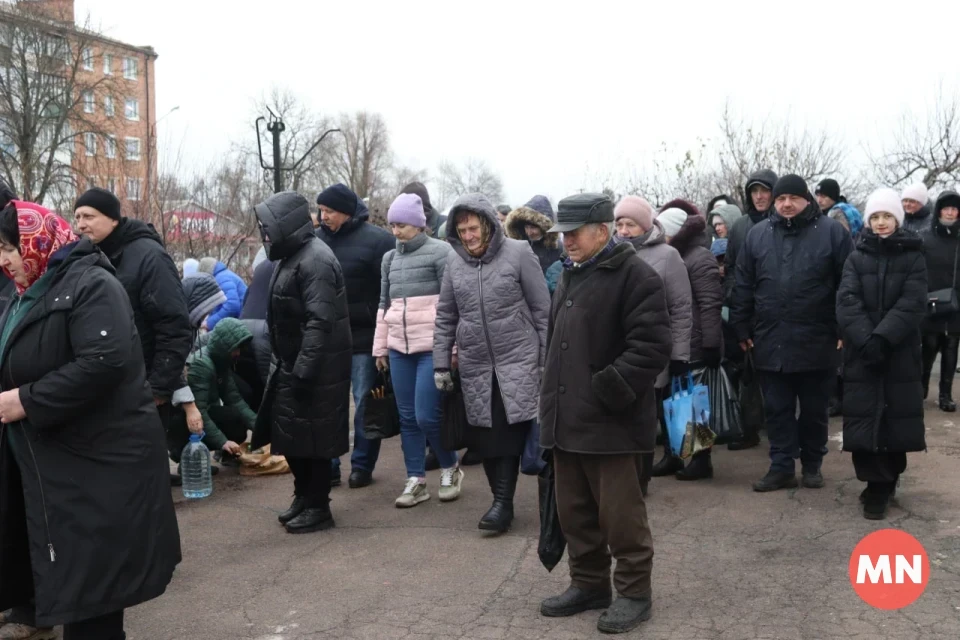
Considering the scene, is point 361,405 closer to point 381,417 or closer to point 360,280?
point 381,417

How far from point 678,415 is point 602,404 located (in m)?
2.05

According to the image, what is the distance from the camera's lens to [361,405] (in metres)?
6.94

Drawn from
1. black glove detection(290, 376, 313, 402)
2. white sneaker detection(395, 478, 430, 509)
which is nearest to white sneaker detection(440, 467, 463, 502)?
white sneaker detection(395, 478, 430, 509)

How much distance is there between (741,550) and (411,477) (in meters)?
2.30

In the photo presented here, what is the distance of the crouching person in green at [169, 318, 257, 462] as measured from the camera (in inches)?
286

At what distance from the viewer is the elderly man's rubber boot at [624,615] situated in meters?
4.20

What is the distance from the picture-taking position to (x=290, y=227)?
18.7 ft

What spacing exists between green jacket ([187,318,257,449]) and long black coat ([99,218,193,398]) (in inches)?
72.9

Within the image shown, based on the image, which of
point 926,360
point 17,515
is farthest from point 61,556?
point 926,360

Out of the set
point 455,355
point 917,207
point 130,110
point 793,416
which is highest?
point 130,110

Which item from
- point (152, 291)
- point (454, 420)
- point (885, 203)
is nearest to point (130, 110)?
point (152, 291)

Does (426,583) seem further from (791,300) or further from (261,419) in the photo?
(791,300)

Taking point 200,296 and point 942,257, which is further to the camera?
point 942,257

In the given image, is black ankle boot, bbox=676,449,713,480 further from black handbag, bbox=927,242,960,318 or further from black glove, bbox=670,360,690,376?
black handbag, bbox=927,242,960,318
